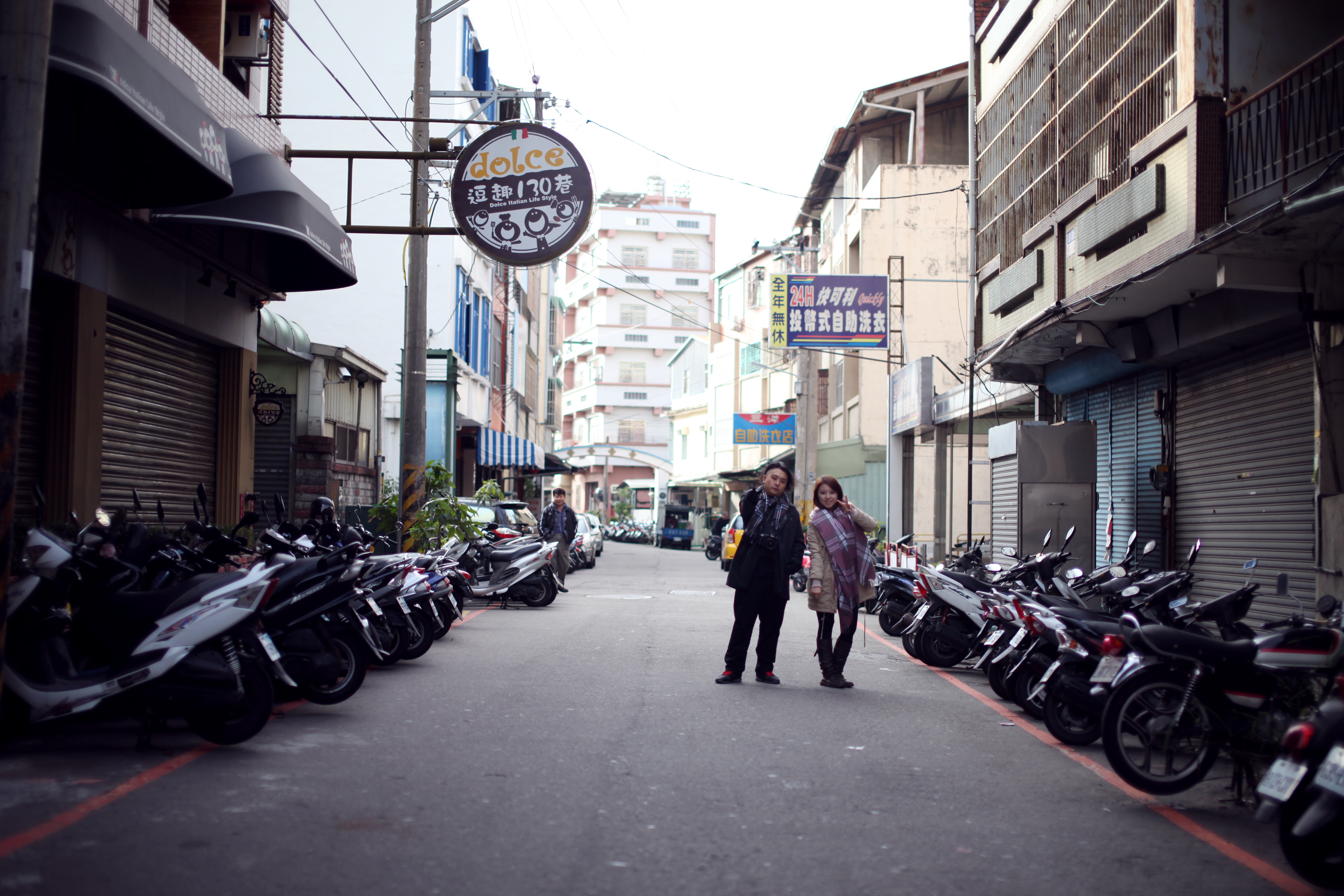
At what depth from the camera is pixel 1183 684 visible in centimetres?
600

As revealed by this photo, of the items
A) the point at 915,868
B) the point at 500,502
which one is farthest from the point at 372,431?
the point at 915,868

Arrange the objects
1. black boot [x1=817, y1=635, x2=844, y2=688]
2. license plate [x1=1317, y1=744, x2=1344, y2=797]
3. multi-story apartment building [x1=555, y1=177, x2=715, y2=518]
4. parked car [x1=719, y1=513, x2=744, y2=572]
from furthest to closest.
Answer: multi-story apartment building [x1=555, y1=177, x2=715, y2=518], parked car [x1=719, y1=513, x2=744, y2=572], black boot [x1=817, y1=635, x2=844, y2=688], license plate [x1=1317, y1=744, x2=1344, y2=797]

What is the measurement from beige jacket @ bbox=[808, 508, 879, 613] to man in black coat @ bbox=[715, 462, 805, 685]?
16cm

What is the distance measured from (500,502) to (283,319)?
7.75m

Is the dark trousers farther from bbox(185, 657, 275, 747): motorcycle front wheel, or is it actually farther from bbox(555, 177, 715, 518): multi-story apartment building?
bbox(555, 177, 715, 518): multi-story apartment building

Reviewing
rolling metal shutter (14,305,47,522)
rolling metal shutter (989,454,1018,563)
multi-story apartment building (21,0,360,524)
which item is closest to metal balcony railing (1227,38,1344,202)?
rolling metal shutter (989,454,1018,563)

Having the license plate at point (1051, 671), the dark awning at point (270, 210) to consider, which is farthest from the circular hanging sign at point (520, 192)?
the license plate at point (1051, 671)

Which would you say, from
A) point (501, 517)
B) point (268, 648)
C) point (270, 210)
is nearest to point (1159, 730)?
point (268, 648)

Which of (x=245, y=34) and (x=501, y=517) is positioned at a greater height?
(x=245, y=34)

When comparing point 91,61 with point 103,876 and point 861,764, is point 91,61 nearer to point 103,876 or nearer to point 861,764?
point 103,876

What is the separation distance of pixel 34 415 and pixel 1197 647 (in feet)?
30.5

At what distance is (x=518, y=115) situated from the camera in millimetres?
22547

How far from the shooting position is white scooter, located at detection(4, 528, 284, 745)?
6234 millimetres

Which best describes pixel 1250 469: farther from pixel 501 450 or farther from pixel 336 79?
pixel 501 450
